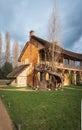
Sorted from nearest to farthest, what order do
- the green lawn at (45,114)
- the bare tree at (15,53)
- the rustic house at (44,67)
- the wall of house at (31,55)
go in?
the green lawn at (45,114) < the rustic house at (44,67) < the wall of house at (31,55) < the bare tree at (15,53)

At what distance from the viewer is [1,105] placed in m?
20.3

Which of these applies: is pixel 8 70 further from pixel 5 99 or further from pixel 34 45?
pixel 5 99

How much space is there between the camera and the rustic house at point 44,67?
3738 cm

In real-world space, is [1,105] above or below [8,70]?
below

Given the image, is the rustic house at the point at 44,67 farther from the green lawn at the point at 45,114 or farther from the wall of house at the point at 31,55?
the green lawn at the point at 45,114

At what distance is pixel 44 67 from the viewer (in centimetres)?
3788

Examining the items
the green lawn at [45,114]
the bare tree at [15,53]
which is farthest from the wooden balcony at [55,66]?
the bare tree at [15,53]

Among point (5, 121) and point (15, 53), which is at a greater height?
point (15, 53)

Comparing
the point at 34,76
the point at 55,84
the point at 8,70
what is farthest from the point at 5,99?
the point at 8,70

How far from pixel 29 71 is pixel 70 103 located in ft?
81.1

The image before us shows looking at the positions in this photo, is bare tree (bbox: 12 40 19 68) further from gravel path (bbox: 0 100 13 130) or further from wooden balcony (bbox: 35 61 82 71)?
gravel path (bbox: 0 100 13 130)

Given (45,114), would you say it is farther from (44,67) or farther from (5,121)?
(44,67)

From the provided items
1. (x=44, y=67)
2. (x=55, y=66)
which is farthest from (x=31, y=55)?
(x=55, y=66)

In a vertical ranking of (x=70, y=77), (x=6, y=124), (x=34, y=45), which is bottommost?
(x=6, y=124)
